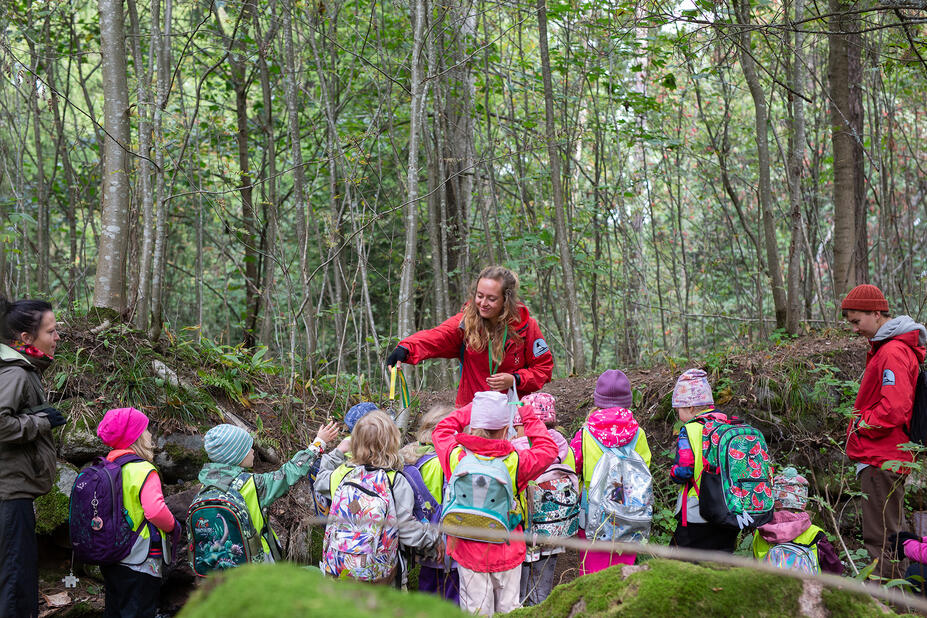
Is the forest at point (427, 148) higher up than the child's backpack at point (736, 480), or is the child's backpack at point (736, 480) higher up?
the forest at point (427, 148)

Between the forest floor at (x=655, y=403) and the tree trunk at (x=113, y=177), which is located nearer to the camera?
the forest floor at (x=655, y=403)

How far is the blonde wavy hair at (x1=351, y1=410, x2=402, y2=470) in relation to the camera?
3854 millimetres

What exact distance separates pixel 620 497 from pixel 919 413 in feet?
7.11

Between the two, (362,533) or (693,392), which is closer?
(362,533)

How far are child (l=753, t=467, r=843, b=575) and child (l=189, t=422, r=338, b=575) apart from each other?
283 cm

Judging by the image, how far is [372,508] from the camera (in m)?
3.74

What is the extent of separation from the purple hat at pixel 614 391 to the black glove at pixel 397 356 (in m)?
1.28

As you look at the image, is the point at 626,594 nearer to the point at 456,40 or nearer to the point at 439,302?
the point at 439,302

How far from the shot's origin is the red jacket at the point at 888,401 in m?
4.43

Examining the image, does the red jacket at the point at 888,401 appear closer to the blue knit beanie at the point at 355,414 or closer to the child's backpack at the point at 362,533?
the child's backpack at the point at 362,533

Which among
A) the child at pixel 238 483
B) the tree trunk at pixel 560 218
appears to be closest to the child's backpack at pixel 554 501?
the child at pixel 238 483

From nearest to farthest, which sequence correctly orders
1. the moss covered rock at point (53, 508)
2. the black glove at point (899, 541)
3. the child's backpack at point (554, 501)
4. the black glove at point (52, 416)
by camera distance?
the black glove at point (52, 416) < the black glove at point (899, 541) < the child's backpack at point (554, 501) < the moss covered rock at point (53, 508)

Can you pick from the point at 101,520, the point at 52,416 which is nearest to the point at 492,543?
the point at 101,520

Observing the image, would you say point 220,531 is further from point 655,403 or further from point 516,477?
point 655,403
